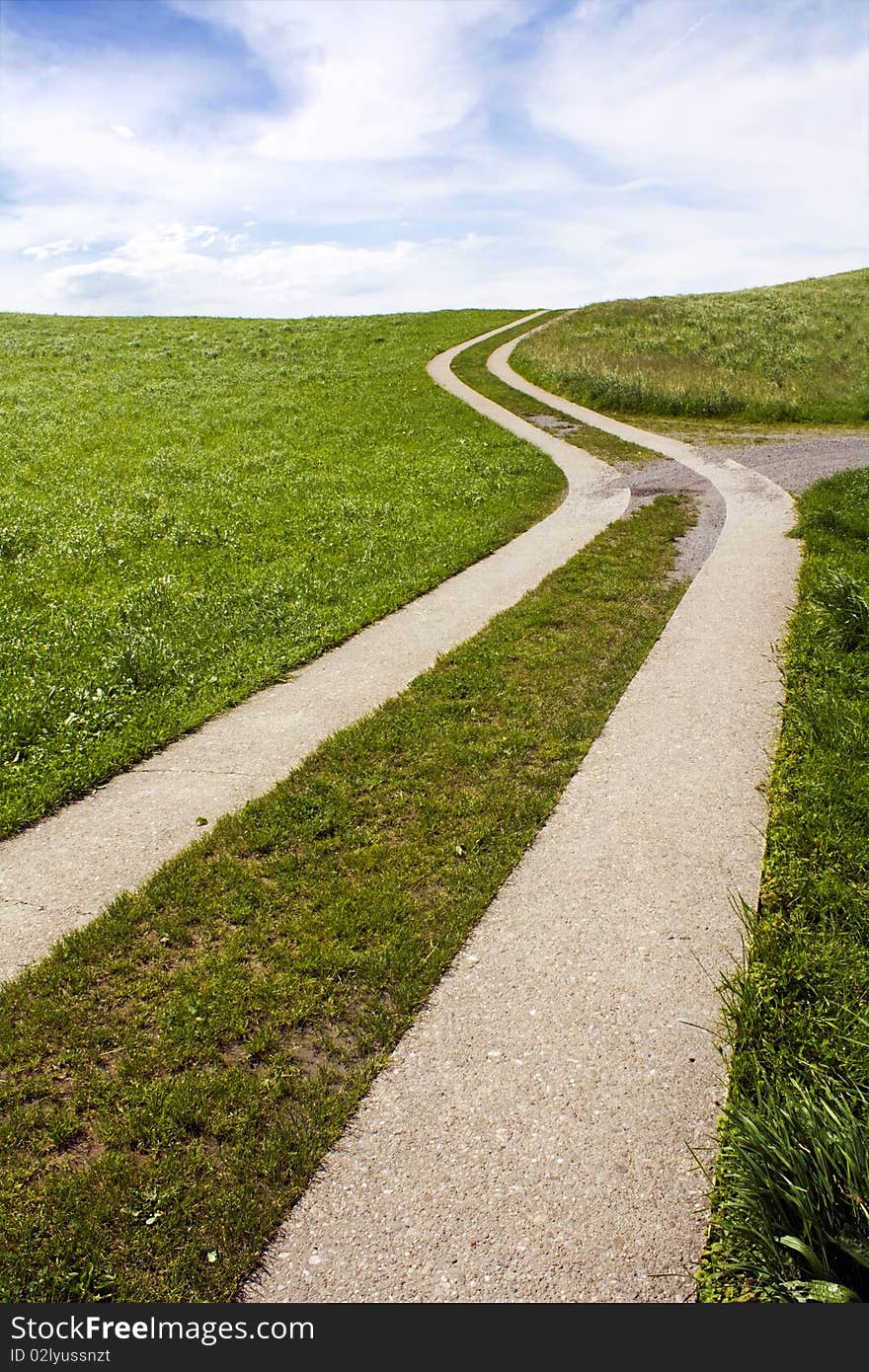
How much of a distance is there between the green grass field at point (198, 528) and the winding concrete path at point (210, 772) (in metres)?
0.34

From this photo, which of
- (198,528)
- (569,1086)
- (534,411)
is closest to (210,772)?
(569,1086)

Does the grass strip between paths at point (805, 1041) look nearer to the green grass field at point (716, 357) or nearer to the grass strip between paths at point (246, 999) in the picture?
the grass strip between paths at point (246, 999)

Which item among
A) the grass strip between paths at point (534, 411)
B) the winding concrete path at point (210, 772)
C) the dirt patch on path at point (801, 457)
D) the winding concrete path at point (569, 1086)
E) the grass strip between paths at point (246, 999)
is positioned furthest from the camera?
the grass strip between paths at point (534, 411)

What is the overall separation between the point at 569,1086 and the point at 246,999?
2024 mm

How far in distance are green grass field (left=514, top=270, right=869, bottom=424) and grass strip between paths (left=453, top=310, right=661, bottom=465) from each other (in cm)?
210

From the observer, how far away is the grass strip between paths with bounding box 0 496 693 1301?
3.76m

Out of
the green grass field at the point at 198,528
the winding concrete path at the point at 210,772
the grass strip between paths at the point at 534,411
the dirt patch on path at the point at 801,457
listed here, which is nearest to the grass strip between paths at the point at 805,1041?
the winding concrete path at the point at 210,772

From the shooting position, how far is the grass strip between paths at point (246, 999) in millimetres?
3762

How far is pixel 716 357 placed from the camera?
36.2m

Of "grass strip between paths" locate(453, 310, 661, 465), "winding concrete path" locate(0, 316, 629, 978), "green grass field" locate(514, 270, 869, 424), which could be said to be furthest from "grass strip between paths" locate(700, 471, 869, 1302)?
"green grass field" locate(514, 270, 869, 424)

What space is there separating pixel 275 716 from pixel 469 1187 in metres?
5.69

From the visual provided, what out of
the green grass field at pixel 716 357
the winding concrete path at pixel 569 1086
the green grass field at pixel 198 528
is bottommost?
the winding concrete path at pixel 569 1086

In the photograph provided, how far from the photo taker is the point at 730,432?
85.1 ft

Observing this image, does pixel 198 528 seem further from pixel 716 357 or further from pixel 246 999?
pixel 716 357
